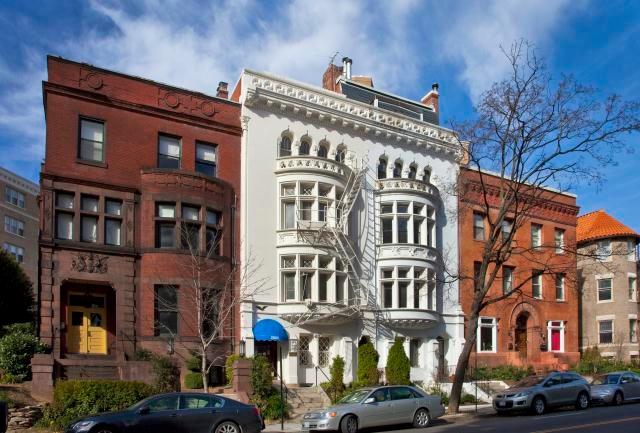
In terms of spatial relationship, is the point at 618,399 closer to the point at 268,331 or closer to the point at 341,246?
the point at 341,246

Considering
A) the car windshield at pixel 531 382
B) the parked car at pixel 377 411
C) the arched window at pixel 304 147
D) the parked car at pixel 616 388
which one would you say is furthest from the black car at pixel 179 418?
the arched window at pixel 304 147

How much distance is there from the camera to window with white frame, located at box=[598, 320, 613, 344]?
43938 millimetres

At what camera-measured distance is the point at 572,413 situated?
2261cm

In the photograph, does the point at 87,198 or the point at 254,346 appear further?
the point at 254,346

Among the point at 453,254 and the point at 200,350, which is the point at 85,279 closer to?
the point at 200,350

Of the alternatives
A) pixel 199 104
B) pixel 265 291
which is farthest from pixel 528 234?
pixel 199 104

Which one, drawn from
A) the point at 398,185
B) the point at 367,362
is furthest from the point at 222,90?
the point at 367,362

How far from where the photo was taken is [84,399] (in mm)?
20734

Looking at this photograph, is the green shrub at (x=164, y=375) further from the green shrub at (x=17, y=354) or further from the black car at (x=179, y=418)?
the black car at (x=179, y=418)

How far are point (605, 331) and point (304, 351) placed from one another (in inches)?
932

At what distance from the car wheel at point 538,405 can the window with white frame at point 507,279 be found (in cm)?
1593

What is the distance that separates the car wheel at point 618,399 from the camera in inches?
1027

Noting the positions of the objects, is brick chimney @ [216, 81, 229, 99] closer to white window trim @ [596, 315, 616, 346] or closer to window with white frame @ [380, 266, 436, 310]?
window with white frame @ [380, 266, 436, 310]

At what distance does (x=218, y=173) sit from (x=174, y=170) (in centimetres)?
233
